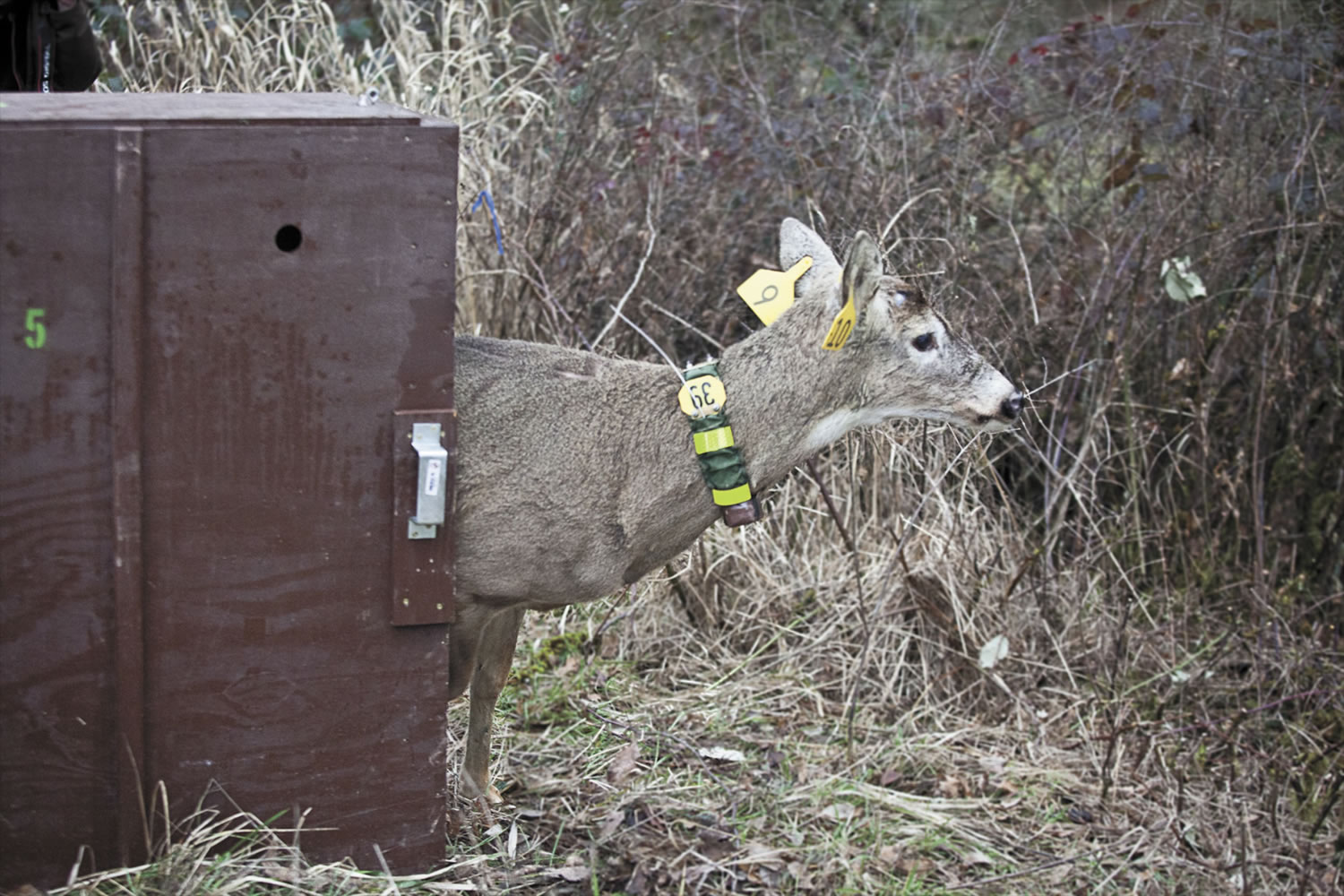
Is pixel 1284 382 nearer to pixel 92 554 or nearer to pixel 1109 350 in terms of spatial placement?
pixel 1109 350

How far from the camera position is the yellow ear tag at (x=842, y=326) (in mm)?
3227

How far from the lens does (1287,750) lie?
4781 millimetres

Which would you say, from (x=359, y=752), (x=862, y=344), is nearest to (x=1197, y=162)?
(x=862, y=344)

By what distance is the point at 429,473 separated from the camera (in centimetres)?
286

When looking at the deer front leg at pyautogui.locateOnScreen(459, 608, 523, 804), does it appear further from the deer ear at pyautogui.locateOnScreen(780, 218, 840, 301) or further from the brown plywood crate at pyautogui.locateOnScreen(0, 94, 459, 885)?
the deer ear at pyautogui.locateOnScreen(780, 218, 840, 301)

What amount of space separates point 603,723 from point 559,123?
2868 millimetres

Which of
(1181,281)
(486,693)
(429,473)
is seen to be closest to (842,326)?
(429,473)

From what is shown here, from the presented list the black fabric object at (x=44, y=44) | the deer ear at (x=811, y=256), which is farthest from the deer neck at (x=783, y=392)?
the black fabric object at (x=44, y=44)

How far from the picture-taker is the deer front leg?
3.63 metres

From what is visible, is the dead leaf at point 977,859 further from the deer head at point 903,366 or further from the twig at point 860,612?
the deer head at point 903,366

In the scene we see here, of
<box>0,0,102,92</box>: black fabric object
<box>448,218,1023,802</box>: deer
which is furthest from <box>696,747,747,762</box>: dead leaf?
<box>0,0,102,92</box>: black fabric object

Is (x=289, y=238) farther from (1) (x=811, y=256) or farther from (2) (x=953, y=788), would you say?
(2) (x=953, y=788)

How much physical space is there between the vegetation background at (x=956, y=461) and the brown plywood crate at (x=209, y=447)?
2.92 feet

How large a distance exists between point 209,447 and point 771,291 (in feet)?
4.73
